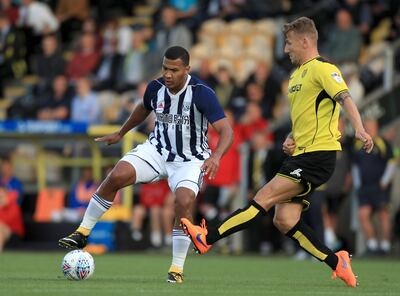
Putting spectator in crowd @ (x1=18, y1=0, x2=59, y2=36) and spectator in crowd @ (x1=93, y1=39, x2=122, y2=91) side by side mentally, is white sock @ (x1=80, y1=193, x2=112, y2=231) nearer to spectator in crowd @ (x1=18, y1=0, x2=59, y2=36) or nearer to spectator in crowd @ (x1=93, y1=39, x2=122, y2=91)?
spectator in crowd @ (x1=93, y1=39, x2=122, y2=91)

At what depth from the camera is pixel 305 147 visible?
10289mm

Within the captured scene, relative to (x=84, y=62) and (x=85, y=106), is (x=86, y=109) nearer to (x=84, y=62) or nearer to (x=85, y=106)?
(x=85, y=106)

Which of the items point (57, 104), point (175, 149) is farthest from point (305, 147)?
point (57, 104)

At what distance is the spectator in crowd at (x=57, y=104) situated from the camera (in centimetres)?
2106

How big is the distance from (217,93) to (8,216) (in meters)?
4.30

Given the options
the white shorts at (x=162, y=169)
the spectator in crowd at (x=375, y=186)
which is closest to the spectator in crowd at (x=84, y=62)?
the spectator in crowd at (x=375, y=186)

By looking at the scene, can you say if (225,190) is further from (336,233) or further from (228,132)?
(228,132)

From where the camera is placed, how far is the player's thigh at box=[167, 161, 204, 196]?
1045cm

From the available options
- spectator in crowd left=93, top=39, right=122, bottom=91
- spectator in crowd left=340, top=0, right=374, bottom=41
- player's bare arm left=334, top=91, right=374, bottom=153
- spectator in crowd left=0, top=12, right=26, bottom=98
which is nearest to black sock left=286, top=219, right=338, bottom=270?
player's bare arm left=334, top=91, right=374, bottom=153

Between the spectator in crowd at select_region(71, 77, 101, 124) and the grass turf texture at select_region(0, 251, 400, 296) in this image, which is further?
the spectator in crowd at select_region(71, 77, 101, 124)

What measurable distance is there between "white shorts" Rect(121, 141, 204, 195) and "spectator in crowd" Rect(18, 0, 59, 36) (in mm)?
13905

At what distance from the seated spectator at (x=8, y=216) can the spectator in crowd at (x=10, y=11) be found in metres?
6.74

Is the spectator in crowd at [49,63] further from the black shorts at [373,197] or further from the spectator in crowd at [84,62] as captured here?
the black shorts at [373,197]

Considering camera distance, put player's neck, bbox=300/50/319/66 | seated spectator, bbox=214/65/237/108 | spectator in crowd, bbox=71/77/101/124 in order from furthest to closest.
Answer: spectator in crowd, bbox=71/77/101/124 → seated spectator, bbox=214/65/237/108 → player's neck, bbox=300/50/319/66
